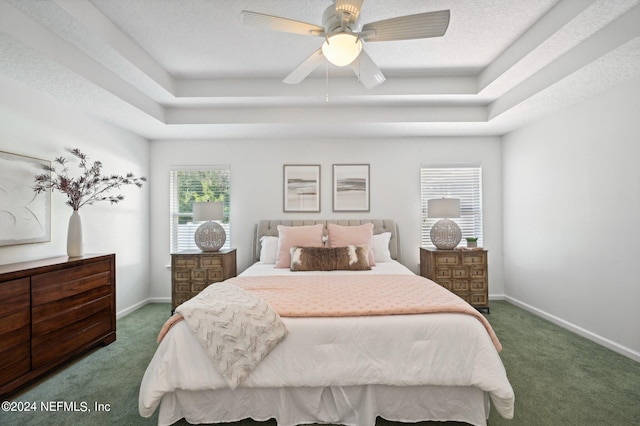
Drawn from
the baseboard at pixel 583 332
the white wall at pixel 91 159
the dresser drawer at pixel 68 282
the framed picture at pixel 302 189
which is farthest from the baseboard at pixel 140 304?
the baseboard at pixel 583 332

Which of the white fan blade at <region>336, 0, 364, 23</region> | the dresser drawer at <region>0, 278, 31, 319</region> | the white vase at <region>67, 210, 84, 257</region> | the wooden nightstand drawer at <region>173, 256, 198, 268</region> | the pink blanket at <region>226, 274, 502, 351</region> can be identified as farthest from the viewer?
the wooden nightstand drawer at <region>173, 256, 198, 268</region>

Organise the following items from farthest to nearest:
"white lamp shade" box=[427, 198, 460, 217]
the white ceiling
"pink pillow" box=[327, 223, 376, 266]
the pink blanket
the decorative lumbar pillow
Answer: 1. "white lamp shade" box=[427, 198, 460, 217]
2. "pink pillow" box=[327, 223, 376, 266]
3. the decorative lumbar pillow
4. the white ceiling
5. the pink blanket

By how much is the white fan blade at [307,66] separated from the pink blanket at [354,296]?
1.71 metres

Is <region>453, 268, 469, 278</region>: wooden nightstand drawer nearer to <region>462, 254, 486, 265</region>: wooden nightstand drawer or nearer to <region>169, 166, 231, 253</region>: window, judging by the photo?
<region>462, 254, 486, 265</region>: wooden nightstand drawer

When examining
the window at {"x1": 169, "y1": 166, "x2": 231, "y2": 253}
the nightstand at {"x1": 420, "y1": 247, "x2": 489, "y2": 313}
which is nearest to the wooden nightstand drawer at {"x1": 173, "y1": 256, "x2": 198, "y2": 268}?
the window at {"x1": 169, "y1": 166, "x2": 231, "y2": 253}

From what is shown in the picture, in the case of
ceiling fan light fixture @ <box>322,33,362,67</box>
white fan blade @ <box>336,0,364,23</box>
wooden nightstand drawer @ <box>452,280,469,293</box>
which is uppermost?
white fan blade @ <box>336,0,364,23</box>

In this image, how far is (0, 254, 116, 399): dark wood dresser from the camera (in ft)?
7.25

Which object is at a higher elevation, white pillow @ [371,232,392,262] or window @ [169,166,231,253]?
window @ [169,166,231,253]

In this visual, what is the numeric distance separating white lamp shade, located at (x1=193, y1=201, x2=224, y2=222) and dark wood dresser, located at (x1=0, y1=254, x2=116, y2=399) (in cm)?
114

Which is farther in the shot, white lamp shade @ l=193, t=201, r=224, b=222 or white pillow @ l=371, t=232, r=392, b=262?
white lamp shade @ l=193, t=201, r=224, b=222

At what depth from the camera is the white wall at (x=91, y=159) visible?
2744 millimetres

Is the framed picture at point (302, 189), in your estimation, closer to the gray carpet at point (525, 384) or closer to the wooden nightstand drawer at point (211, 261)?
the wooden nightstand drawer at point (211, 261)

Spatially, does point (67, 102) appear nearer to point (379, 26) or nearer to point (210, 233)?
point (210, 233)

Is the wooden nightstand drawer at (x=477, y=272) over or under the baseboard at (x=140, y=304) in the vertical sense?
over
